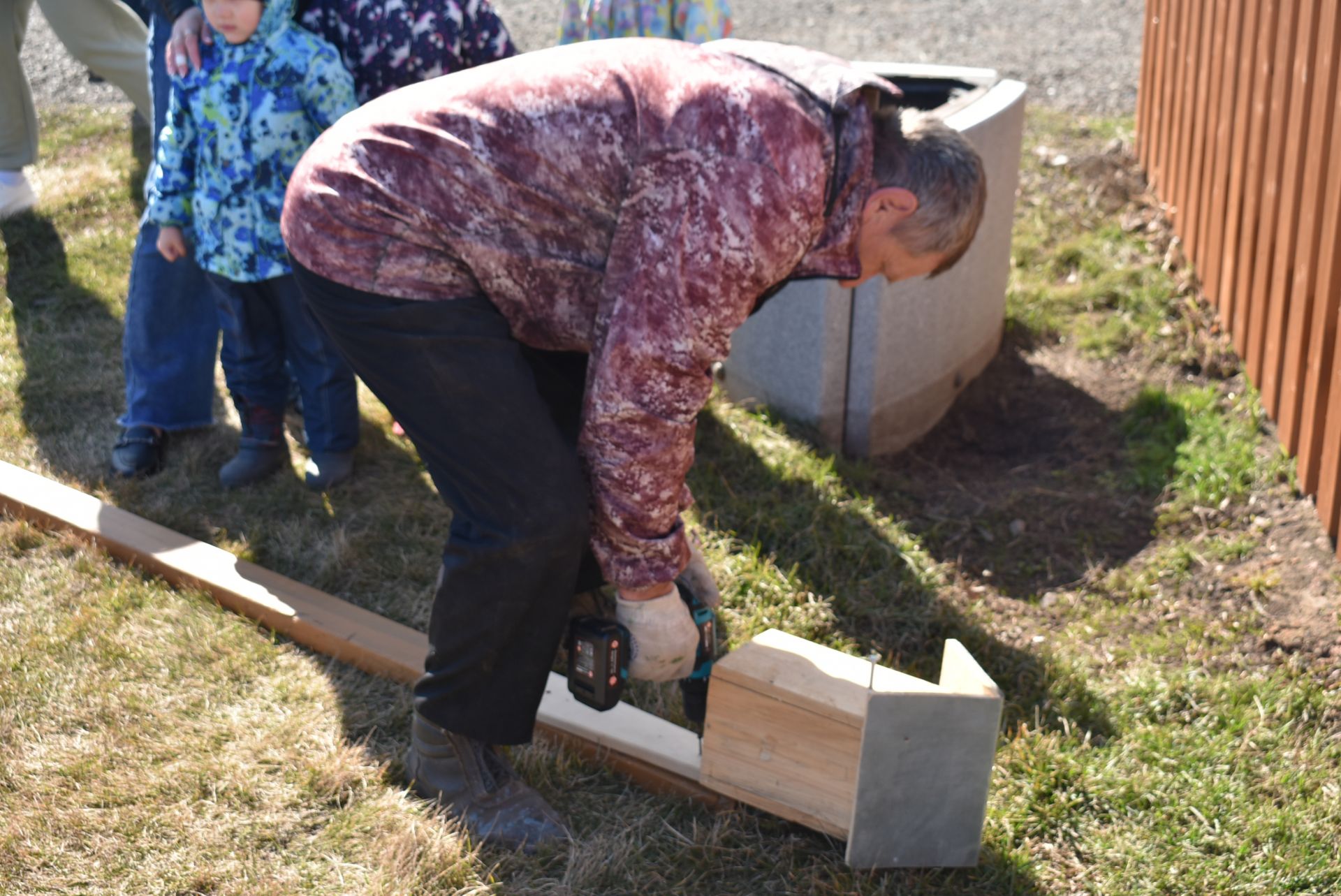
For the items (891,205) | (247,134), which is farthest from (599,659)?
(247,134)

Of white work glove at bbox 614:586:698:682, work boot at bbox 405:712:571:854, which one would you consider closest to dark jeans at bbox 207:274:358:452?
work boot at bbox 405:712:571:854

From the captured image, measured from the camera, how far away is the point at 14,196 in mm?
5777

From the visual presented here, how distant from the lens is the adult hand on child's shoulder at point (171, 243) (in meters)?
3.67

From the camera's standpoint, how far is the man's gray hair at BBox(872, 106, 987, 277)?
2141 mm

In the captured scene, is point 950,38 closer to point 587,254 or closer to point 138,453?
point 138,453

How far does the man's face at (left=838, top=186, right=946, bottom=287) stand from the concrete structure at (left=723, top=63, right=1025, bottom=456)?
1.67 m

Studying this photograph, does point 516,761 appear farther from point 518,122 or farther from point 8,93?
point 8,93

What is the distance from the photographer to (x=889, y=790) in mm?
2447

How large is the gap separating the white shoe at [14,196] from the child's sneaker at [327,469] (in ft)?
9.14

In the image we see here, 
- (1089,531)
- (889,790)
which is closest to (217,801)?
(889,790)

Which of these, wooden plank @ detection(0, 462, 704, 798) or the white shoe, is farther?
the white shoe

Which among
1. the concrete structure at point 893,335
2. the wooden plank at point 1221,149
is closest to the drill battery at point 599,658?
the concrete structure at point 893,335

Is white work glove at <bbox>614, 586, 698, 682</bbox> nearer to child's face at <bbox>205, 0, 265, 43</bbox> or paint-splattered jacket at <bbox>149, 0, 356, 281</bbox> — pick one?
paint-splattered jacket at <bbox>149, 0, 356, 281</bbox>

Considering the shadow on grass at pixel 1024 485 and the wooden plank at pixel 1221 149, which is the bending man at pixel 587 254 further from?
the wooden plank at pixel 1221 149
